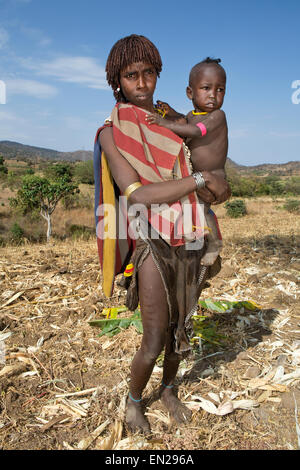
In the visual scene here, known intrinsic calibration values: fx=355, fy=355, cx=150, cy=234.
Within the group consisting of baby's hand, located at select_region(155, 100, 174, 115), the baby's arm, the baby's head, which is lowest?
the baby's arm

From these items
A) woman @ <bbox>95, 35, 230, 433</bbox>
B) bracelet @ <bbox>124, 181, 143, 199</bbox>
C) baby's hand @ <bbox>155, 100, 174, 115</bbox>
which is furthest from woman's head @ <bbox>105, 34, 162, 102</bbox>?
bracelet @ <bbox>124, 181, 143, 199</bbox>

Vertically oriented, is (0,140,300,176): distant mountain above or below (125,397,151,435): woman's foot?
above

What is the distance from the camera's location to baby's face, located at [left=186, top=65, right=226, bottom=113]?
1.92 meters

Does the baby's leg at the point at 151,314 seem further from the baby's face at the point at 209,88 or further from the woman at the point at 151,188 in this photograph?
the baby's face at the point at 209,88

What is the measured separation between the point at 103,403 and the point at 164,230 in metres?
1.46

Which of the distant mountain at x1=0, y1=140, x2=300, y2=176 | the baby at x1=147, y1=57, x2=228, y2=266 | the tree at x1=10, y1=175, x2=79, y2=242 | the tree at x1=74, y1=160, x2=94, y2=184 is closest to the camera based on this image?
the baby at x1=147, y1=57, x2=228, y2=266

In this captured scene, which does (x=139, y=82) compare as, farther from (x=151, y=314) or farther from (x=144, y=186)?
(x=151, y=314)

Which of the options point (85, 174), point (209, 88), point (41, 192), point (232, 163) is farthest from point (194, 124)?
point (232, 163)

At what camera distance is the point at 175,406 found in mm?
2332

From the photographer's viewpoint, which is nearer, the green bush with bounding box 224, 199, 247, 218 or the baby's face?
the baby's face

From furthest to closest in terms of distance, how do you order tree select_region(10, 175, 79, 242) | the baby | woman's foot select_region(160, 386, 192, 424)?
tree select_region(10, 175, 79, 242), woman's foot select_region(160, 386, 192, 424), the baby

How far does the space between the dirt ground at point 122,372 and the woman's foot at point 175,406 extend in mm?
51

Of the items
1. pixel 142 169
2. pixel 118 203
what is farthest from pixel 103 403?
pixel 142 169

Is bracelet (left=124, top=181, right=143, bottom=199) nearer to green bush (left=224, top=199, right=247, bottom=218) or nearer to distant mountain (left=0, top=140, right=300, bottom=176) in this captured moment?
green bush (left=224, top=199, right=247, bottom=218)
